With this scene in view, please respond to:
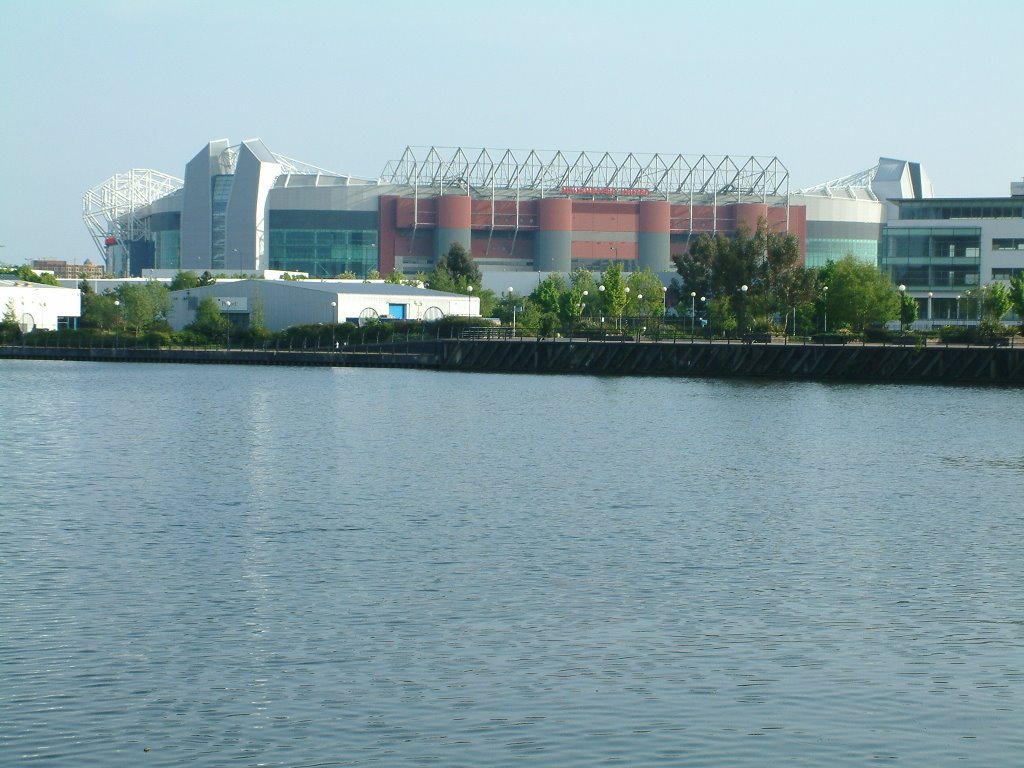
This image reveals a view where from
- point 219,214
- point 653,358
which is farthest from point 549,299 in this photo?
point 219,214

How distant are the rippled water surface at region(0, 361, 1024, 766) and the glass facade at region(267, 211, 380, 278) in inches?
4538

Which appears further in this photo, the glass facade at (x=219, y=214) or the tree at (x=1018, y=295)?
the glass facade at (x=219, y=214)

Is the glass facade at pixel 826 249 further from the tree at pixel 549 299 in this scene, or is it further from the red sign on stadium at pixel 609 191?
the tree at pixel 549 299

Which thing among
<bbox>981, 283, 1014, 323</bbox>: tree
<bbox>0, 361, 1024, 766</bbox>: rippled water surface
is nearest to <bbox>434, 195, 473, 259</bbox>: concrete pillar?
<bbox>981, 283, 1014, 323</bbox>: tree

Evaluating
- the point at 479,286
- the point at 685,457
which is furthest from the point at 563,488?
the point at 479,286

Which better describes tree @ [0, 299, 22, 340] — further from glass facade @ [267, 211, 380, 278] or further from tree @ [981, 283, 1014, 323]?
tree @ [981, 283, 1014, 323]

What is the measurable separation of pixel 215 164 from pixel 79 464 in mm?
137861

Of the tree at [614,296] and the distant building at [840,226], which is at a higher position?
the distant building at [840,226]

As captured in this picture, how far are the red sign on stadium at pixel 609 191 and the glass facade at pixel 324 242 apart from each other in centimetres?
2074

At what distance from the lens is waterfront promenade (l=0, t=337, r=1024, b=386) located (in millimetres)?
75938

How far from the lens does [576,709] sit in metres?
14.0

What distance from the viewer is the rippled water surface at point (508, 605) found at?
43.4 ft

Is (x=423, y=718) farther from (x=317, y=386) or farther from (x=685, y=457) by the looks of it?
(x=317, y=386)

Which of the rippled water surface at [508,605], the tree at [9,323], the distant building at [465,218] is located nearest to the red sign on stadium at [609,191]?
the distant building at [465,218]
